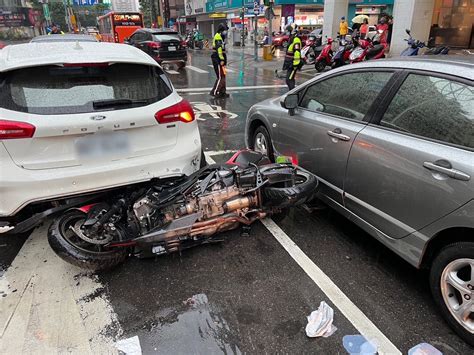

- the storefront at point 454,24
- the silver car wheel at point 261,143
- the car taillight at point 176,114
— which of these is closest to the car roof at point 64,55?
the car taillight at point 176,114

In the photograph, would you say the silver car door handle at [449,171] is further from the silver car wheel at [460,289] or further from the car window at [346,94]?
the car window at [346,94]

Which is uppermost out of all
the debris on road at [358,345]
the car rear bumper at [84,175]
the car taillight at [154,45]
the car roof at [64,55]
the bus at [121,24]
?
the bus at [121,24]

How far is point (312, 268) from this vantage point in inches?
120

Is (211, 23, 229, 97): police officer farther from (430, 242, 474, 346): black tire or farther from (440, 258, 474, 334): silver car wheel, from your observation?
(440, 258, 474, 334): silver car wheel

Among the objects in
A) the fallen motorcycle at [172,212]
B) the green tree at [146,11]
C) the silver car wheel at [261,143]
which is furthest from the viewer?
the green tree at [146,11]

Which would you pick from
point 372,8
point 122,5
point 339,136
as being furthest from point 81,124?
point 122,5

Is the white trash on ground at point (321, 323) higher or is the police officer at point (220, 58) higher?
the police officer at point (220, 58)

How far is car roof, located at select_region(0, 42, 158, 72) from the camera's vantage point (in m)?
2.73

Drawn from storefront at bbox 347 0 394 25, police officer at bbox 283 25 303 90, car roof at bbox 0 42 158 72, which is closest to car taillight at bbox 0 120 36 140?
car roof at bbox 0 42 158 72

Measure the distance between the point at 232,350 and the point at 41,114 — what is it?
213cm

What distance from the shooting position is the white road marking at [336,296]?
2.32 m

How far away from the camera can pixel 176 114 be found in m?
3.17

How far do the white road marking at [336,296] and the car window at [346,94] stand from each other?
1.31 m

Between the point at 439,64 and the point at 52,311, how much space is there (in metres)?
3.30
